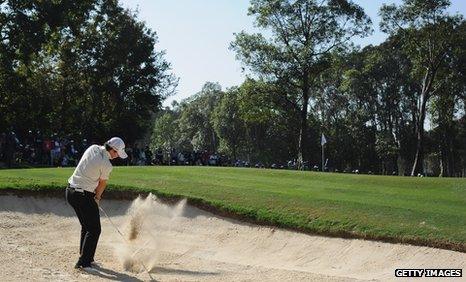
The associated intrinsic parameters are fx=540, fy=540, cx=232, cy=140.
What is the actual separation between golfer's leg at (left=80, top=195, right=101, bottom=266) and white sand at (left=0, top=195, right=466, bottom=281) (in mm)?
324

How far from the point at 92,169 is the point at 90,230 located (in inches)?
45.6

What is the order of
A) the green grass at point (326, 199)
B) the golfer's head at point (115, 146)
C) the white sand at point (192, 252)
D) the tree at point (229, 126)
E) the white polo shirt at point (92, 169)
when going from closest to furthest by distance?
the white polo shirt at point (92, 169), the golfer's head at point (115, 146), the white sand at point (192, 252), the green grass at point (326, 199), the tree at point (229, 126)

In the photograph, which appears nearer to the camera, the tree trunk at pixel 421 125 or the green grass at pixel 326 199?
the green grass at pixel 326 199

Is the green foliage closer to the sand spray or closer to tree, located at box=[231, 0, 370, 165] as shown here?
tree, located at box=[231, 0, 370, 165]

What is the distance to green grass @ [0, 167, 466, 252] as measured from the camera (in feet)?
40.9

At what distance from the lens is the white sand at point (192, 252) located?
1020cm

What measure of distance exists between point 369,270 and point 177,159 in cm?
3107

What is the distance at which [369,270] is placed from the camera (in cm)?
1104

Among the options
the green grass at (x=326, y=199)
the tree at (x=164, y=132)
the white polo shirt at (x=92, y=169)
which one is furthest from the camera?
the tree at (x=164, y=132)

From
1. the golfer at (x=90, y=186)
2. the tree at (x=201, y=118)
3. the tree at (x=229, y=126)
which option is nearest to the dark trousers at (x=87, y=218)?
the golfer at (x=90, y=186)

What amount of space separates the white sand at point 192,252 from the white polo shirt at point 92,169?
4.67 feet

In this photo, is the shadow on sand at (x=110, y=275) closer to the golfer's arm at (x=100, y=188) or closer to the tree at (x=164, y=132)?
the golfer's arm at (x=100, y=188)

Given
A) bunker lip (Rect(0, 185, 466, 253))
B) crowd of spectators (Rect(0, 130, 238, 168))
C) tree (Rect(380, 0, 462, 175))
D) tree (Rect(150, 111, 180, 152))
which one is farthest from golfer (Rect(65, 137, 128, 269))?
tree (Rect(150, 111, 180, 152))

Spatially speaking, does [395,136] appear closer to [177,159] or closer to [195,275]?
[177,159]
